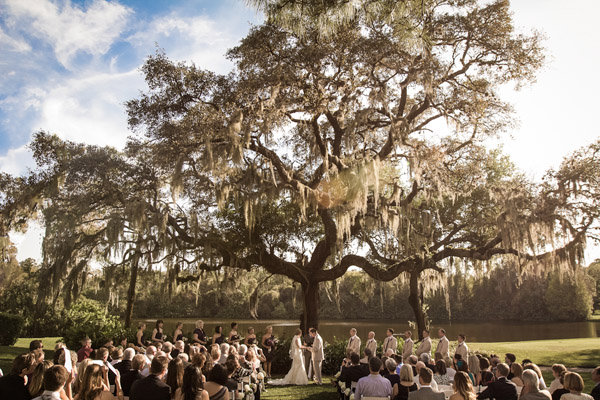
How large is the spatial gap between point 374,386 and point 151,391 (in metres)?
3.06

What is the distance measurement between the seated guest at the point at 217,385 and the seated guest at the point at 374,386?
2.16 m

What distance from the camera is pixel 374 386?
6.07 m

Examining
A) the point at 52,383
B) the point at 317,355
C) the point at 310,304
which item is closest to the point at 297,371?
the point at 317,355

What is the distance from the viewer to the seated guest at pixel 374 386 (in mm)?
6051

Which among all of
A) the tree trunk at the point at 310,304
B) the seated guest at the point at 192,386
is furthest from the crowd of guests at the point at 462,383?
the tree trunk at the point at 310,304

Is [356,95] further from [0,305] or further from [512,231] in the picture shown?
[0,305]

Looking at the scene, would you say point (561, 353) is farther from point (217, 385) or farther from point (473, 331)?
point (473, 331)

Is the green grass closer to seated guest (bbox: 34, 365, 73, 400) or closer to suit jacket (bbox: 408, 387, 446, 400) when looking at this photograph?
suit jacket (bbox: 408, 387, 446, 400)

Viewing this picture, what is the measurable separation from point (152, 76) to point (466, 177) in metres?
13.3

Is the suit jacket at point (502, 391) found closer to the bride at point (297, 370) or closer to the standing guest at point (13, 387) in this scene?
the standing guest at point (13, 387)

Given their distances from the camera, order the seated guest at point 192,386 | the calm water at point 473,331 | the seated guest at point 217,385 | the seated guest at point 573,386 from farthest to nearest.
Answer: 1. the calm water at point 473,331
2. the seated guest at point 573,386
3. the seated guest at point 217,385
4. the seated guest at point 192,386

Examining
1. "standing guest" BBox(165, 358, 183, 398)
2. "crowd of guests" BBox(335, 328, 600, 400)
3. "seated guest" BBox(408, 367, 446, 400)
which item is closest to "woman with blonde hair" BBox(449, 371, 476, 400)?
"crowd of guests" BBox(335, 328, 600, 400)

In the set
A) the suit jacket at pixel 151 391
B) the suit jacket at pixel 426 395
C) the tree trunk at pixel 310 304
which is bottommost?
the suit jacket at pixel 426 395

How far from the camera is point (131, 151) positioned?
59.7ft
